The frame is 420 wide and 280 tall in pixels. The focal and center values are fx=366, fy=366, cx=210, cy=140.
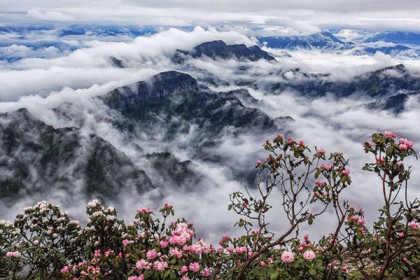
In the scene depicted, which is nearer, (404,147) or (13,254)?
(404,147)

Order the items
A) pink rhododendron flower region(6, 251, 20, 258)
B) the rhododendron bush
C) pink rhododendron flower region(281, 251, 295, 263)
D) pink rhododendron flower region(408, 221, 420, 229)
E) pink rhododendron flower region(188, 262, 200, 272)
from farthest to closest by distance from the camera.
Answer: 1. pink rhododendron flower region(6, 251, 20, 258)
2. pink rhododendron flower region(408, 221, 420, 229)
3. the rhododendron bush
4. pink rhododendron flower region(281, 251, 295, 263)
5. pink rhododendron flower region(188, 262, 200, 272)

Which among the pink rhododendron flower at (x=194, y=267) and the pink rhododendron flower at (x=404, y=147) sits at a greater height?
the pink rhododendron flower at (x=404, y=147)

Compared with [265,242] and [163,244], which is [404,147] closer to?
[265,242]

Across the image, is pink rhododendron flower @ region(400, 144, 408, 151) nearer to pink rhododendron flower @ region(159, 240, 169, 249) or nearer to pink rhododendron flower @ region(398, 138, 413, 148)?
pink rhododendron flower @ region(398, 138, 413, 148)

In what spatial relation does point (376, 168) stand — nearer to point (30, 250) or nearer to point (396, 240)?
point (396, 240)

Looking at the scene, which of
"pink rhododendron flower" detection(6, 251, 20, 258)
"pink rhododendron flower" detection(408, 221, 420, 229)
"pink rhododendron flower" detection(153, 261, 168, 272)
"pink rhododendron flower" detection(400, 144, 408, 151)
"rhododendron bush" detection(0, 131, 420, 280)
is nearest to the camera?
→ "pink rhododendron flower" detection(153, 261, 168, 272)

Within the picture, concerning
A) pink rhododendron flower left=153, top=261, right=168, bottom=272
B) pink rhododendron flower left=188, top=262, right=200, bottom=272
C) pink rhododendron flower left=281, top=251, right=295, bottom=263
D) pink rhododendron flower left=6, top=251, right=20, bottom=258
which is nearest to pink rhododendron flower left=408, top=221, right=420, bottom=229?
pink rhododendron flower left=281, top=251, right=295, bottom=263

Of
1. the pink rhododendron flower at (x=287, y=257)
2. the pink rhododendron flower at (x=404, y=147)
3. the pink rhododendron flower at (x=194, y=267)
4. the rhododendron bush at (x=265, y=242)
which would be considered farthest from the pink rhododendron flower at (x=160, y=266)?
the pink rhododendron flower at (x=404, y=147)

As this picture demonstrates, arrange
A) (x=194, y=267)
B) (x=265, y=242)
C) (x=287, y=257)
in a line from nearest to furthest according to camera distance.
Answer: (x=194, y=267)
(x=287, y=257)
(x=265, y=242)

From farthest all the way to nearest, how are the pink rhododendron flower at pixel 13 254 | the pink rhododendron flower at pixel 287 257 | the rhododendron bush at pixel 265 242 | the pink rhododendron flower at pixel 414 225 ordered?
the pink rhododendron flower at pixel 13 254, the pink rhododendron flower at pixel 414 225, the rhododendron bush at pixel 265 242, the pink rhododendron flower at pixel 287 257

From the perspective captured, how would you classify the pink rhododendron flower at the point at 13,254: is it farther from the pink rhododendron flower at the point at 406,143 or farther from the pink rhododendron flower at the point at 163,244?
the pink rhododendron flower at the point at 406,143

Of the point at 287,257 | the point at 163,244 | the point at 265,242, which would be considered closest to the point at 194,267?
the point at 163,244

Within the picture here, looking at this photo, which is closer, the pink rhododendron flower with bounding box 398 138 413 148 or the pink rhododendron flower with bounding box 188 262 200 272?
the pink rhododendron flower with bounding box 188 262 200 272

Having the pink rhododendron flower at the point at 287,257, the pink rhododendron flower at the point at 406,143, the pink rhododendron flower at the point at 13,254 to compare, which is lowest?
the pink rhododendron flower at the point at 13,254
